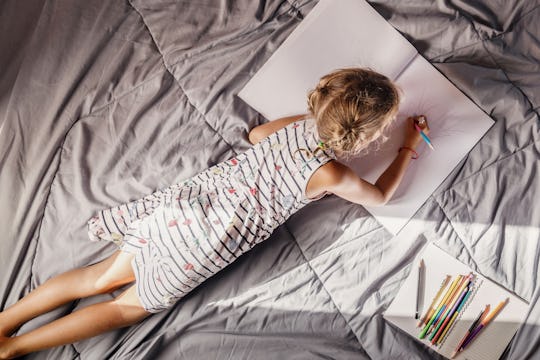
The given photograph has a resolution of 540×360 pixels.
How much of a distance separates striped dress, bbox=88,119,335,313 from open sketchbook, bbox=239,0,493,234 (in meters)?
0.20

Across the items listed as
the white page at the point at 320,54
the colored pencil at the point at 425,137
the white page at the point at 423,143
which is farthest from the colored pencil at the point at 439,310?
the white page at the point at 320,54

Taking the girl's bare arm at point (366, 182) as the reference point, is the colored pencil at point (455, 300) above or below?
below

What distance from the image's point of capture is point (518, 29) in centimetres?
126

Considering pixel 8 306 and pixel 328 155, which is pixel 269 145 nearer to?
pixel 328 155

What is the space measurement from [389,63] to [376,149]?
0.22 m

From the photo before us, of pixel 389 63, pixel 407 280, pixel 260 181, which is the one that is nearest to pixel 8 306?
pixel 260 181

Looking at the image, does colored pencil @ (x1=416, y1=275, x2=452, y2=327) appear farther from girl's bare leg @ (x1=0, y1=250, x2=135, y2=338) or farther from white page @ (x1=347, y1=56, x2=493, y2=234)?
girl's bare leg @ (x1=0, y1=250, x2=135, y2=338)

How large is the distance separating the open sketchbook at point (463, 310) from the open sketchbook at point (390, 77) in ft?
0.39

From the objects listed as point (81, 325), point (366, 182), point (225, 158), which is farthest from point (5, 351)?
point (366, 182)

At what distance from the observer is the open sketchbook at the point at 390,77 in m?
1.23

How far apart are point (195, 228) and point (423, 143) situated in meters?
0.57

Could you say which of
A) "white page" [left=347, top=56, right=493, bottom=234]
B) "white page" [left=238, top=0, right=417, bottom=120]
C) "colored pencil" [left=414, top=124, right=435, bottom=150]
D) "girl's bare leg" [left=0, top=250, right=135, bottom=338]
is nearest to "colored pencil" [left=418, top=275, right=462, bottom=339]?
"white page" [left=347, top=56, right=493, bottom=234]

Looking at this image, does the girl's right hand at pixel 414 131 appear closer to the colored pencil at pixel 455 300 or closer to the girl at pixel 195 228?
the girl at pixel 195 228

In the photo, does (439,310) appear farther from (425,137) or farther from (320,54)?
(320,54)
